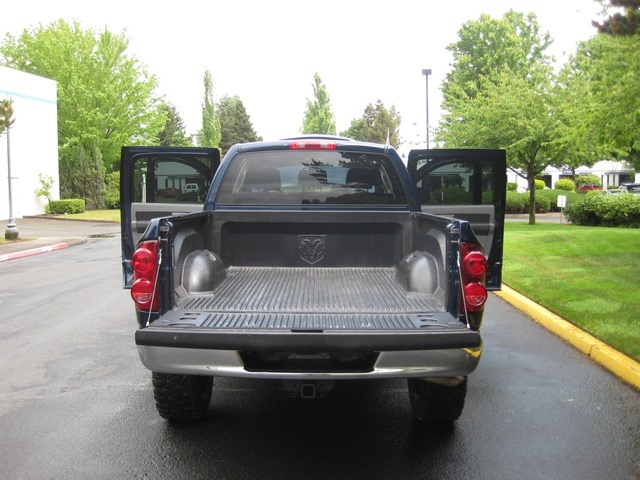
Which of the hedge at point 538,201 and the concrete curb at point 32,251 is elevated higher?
the hedge at point 538,201

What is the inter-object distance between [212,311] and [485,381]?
9.00 ft

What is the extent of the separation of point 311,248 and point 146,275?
5.51ft

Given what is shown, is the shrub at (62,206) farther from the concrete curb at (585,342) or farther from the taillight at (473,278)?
the taillight at (473,278)

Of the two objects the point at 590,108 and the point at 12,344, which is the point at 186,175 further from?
the point at 590,108

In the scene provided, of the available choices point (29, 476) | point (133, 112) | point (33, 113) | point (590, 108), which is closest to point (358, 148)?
point (29, 476)

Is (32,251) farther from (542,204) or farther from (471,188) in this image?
(542,204)

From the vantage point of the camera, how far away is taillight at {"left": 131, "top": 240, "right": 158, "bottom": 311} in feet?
12.7

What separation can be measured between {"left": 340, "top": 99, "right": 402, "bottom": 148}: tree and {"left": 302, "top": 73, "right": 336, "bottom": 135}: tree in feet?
128

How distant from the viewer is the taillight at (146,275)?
3.86m

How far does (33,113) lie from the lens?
34.8 metres

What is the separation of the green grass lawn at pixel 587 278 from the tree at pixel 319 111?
4957 cm

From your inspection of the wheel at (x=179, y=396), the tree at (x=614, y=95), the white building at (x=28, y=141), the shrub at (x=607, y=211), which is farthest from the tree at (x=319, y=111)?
the wheel at (x=179, y=396)

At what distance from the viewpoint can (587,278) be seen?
1016 centimetres

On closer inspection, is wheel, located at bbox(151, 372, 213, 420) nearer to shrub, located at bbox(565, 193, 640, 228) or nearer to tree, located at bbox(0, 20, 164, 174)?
shrub, located at bbox(565, 193, 640, 228)
